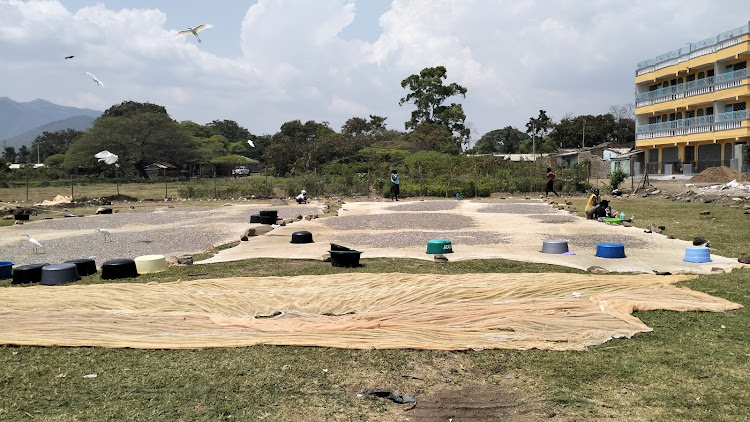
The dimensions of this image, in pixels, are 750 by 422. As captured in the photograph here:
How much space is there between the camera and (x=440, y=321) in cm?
602

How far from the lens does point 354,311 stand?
658cm

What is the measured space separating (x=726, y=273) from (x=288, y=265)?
677cm

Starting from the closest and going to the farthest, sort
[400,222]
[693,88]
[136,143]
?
[400,222]
[693,88]
[136,143]

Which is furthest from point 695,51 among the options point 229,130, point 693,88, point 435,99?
point 229,130

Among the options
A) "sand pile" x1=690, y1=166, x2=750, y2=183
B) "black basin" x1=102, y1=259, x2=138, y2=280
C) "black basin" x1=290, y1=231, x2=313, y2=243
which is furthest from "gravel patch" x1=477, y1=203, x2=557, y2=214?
"sand pile" x1=690, y1=166, x2=750, y2=183

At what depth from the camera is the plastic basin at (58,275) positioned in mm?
8594

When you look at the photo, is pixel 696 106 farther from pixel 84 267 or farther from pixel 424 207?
pixel 84 267

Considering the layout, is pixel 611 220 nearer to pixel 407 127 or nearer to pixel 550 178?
pixel 550 178

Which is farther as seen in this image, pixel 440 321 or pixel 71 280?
pixel 71 280

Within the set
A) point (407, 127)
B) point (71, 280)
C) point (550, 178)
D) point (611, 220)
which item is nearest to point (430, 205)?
point (550, 178)

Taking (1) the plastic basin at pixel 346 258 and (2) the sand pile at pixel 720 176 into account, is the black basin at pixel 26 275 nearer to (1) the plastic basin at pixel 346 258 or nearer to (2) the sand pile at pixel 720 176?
(1) the plastic basin at pixel 346 258

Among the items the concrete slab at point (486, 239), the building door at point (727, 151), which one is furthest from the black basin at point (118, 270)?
the building door at point (727, 151)

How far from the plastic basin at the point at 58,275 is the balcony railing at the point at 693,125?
135 feet

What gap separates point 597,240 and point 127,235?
11621mm
